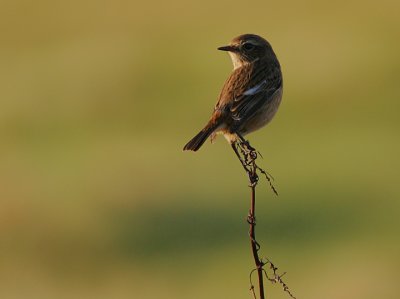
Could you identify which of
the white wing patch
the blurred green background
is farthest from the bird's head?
the blurred green background

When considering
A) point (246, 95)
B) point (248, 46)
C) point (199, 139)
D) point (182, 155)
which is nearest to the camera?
point (199, 139)

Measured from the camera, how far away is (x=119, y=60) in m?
31.0

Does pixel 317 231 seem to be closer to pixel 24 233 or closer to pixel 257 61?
pixel 24 233

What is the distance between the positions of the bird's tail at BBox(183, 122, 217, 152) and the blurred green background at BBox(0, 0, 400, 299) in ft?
23.3

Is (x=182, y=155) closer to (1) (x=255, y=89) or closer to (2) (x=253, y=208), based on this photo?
(1) (x=255, y=89)

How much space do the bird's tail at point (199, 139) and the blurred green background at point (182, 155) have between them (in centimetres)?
711

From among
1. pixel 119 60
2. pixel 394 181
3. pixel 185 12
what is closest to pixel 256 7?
pixel 185 12

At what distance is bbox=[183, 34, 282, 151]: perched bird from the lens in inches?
297

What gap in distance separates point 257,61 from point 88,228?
11204mm

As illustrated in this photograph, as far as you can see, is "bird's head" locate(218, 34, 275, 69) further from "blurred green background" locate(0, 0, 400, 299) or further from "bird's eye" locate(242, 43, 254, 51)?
"blurred green background" locate(0, 0, 400, 299)

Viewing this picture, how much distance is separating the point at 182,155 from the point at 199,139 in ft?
55.0

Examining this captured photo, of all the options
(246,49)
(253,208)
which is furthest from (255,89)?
(253,208)

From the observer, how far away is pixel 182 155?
24141 millimetres

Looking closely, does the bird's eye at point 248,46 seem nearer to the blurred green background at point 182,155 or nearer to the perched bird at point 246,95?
the perched bird at point 246,95
